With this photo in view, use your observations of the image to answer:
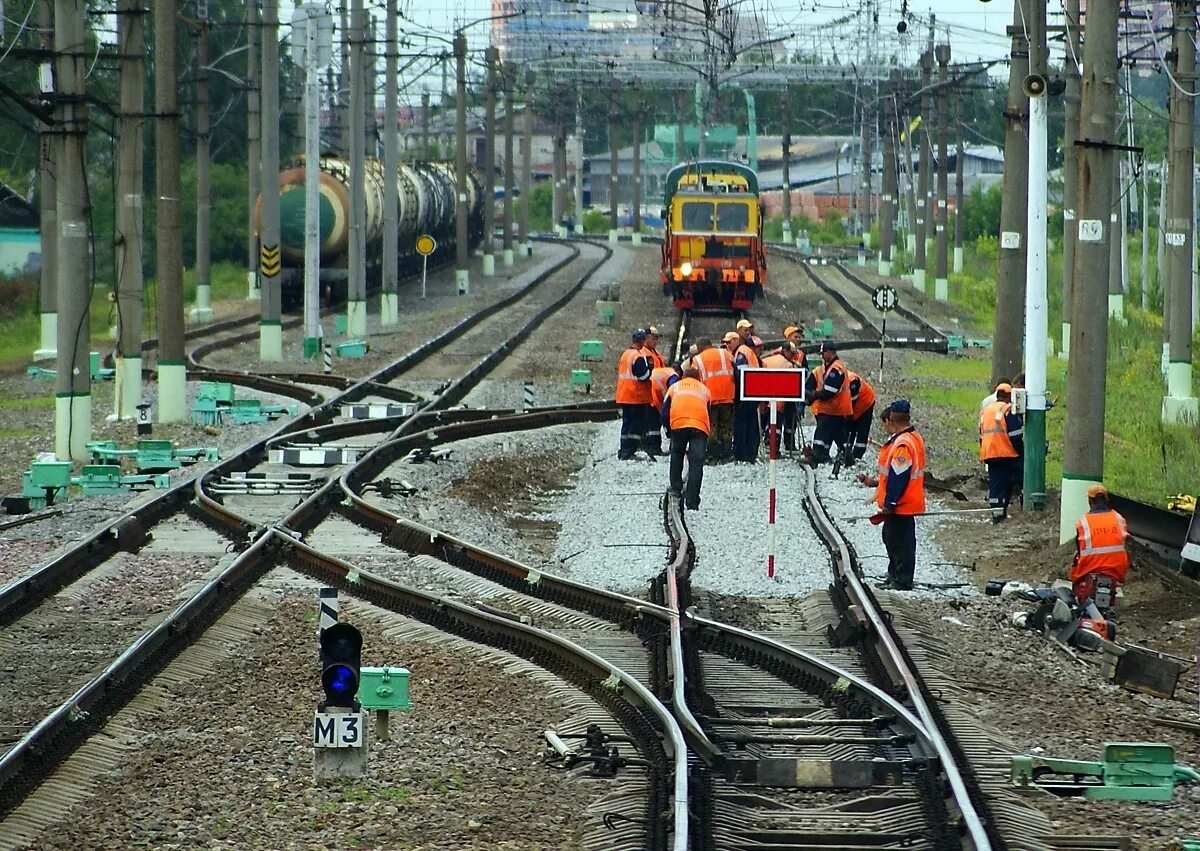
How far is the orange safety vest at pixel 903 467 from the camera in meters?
15.0

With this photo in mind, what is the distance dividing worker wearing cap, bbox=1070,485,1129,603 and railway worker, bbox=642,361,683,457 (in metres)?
6.82

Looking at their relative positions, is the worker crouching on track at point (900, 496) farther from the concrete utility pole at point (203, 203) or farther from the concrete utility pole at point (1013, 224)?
the concrete utility pole at point (203, 203)

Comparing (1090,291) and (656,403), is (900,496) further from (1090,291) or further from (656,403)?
(656,403)

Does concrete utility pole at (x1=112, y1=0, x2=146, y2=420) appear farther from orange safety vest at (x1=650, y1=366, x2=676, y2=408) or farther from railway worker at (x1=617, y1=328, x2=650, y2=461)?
orange safety vest at (x1=650, y1=366, x2=676, y2=408)

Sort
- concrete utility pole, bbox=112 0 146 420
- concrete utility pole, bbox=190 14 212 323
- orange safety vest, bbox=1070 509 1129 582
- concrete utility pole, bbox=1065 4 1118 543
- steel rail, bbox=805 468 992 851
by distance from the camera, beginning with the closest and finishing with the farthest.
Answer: steel rail, bbox=805 468 992 851 → orange safety vest, bbox=1070 509 1129 582 → concrete utility pole, bbox=1065 4 1118 543 → concrete utility pole, bbox=112 0 146 420 → concrete utility pole, bbox=190 14 212 323

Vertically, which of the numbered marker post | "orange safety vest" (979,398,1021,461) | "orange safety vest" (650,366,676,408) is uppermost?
the numbered marker post

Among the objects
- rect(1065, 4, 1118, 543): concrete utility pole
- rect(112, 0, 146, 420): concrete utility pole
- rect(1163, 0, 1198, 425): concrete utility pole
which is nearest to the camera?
rect(1065, 4, 1118, 543): concrete utility pole

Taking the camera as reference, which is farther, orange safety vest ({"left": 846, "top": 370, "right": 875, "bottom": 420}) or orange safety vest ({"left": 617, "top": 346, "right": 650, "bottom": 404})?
orange safety vest ({"left": 846, "top": 370, "right": 875, "bottom": 420})

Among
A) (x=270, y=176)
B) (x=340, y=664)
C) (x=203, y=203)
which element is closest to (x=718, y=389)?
(x=340, y=664)

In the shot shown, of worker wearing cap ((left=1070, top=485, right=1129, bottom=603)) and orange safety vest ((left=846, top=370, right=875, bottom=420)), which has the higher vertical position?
orange safety vest ((left=846, top=370, right=875, bottom=420))

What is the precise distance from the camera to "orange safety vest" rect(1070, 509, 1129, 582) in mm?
14219

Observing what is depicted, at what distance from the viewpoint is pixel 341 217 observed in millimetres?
46719

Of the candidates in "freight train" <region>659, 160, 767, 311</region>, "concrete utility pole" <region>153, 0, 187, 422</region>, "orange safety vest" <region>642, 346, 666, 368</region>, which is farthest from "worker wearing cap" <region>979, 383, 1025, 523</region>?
"freight train" <region>659, 160, 767, 311</region>

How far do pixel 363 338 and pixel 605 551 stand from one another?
2540 centimetres
